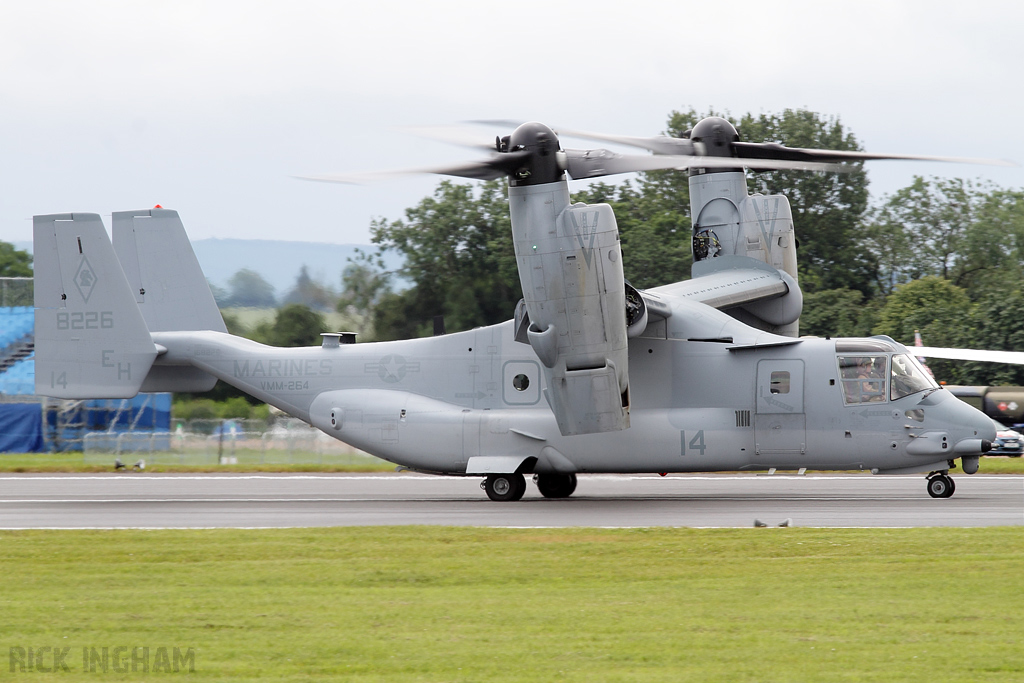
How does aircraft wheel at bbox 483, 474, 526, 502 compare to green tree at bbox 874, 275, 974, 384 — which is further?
green tree at bbox 874, 275, 974, 384

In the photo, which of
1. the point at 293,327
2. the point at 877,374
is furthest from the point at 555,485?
the point at 293,327

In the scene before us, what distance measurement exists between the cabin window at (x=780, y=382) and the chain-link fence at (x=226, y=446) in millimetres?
14165

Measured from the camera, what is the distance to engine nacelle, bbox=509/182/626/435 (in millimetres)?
18000

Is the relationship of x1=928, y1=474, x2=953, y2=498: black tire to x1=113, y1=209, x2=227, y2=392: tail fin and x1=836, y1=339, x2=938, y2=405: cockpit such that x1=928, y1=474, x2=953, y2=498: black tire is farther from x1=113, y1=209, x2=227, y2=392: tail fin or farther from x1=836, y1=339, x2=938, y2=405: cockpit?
x1=113, y1=209, x2=227, y2=392: tail fin

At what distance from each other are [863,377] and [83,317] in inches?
600

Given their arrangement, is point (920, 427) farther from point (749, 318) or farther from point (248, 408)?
point (248, 408)

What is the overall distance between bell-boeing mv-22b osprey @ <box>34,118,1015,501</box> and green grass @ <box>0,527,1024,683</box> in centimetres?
464

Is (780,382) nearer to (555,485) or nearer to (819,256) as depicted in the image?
(555,485)

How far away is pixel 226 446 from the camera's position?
32.4m

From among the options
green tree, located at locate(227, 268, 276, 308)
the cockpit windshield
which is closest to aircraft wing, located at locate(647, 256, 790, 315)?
the cockpit windshield

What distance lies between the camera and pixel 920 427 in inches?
782

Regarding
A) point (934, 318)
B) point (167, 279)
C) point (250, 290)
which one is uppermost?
point (250, 290)

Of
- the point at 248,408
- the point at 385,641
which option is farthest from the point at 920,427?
the point at 248,408

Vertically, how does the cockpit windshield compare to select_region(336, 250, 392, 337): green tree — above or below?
below
